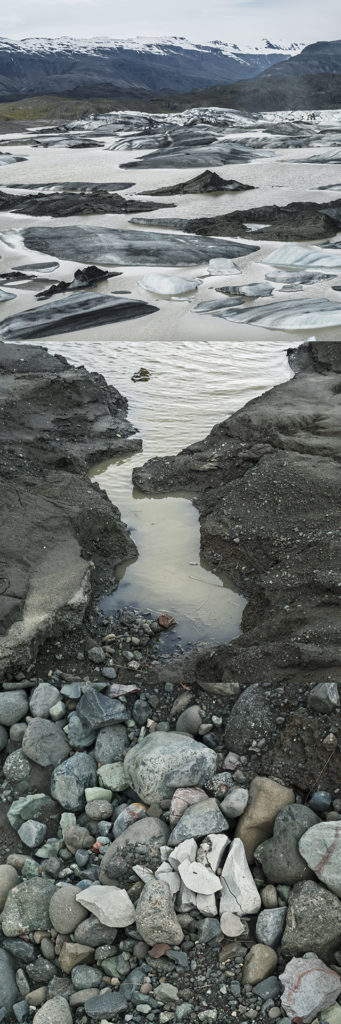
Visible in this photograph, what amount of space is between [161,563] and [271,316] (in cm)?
545

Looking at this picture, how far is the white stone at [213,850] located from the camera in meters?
2.69

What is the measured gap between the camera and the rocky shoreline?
243cm

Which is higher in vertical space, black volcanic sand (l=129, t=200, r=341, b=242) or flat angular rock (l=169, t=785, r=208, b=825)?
black volcanic sand (l=129, t=200, r=341, b=242)

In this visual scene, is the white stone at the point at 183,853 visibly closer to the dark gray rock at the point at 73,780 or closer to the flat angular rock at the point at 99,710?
the dark gray rock at the point at 73,780

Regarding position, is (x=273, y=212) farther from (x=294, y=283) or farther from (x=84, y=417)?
(x=84, y=417)

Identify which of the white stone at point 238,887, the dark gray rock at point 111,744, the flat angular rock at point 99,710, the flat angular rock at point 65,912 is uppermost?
the flat angular rock at point 99,710

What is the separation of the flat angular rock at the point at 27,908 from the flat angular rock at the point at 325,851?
35.2 inches

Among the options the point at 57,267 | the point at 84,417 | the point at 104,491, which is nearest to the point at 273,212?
the point at 57,267

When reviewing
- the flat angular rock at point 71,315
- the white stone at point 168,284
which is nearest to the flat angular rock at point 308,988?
the flat angular rock at point 71,315

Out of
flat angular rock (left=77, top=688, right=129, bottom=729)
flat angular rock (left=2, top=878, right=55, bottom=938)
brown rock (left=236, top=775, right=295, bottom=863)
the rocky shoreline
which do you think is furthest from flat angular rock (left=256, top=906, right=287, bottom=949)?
flat angular rock (left=77, top=688, right=129, bottom=729)

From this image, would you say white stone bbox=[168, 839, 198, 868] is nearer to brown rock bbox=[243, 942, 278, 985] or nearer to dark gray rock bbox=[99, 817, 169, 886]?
dark gray rock bbox=[99, 817, 169, 886]

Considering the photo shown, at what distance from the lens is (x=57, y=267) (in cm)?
1255

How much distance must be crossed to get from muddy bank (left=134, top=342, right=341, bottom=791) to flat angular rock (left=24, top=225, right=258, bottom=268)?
5808 mm

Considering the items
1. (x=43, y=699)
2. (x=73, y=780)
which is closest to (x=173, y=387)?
(x=43, y=699)
